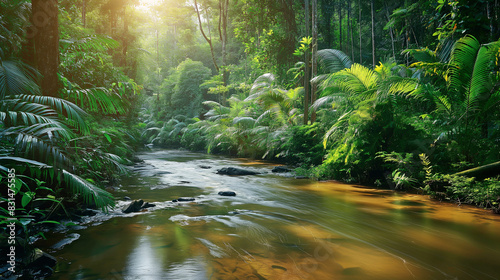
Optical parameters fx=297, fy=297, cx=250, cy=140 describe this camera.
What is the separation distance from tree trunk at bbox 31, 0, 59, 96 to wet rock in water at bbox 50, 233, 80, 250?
2360 mm

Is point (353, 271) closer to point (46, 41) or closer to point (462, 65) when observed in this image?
point (462, 65)

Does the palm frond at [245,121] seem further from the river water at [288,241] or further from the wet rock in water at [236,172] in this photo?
the river water at [288,241]

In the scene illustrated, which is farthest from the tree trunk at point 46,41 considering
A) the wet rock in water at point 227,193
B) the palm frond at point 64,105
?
the wet rock in water at point 227,193

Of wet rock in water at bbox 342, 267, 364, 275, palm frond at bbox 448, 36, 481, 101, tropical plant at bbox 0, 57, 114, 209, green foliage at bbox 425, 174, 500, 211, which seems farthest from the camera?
palm frond at bbox 448, 36, 481, 101

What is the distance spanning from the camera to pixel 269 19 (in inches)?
599

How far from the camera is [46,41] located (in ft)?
15.1

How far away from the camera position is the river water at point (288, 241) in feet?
9.09

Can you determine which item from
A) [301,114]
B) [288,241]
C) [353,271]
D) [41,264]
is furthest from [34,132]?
[301,114]

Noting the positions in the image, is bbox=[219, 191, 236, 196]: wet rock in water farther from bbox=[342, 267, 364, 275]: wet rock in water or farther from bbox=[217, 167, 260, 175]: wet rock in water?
bbox=[342, 267, 364, 275]: wet rock in water

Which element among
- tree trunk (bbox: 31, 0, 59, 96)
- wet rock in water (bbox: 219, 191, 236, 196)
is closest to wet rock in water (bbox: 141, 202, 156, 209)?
wet rock in water (bbox: 219, 191, 236, 196)

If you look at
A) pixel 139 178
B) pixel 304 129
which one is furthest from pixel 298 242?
pixel 304 129

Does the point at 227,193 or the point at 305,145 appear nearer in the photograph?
the point at 227,193

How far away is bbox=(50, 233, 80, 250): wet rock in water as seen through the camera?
321cm

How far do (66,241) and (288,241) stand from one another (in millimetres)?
2572
